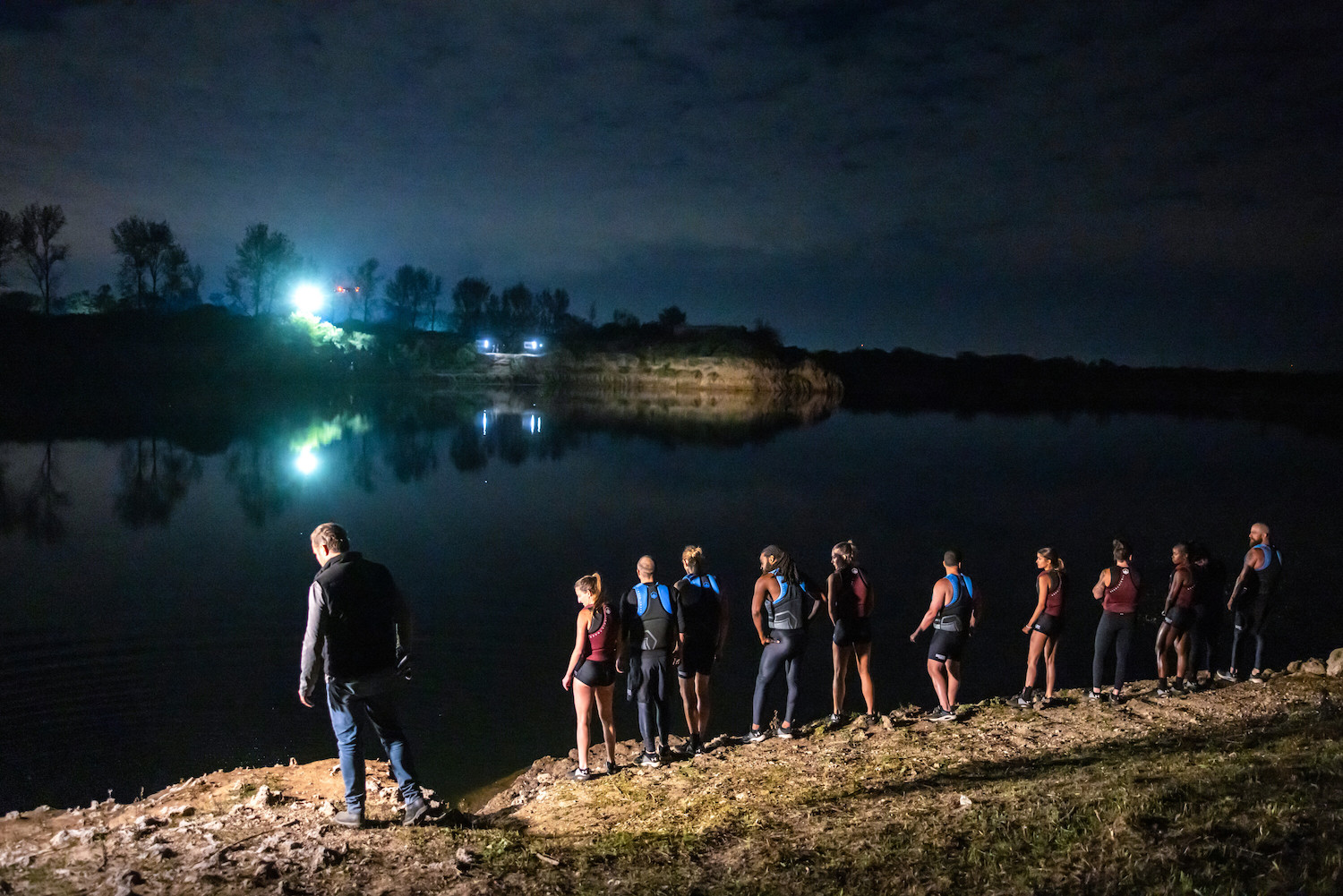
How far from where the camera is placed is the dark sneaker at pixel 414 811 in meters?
6.75

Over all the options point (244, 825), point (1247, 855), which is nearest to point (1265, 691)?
point (1247, 855)

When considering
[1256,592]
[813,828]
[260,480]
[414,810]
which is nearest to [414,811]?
[414,810]

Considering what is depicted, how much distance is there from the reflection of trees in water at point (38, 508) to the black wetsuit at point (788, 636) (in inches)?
898

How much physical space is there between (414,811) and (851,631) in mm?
5208

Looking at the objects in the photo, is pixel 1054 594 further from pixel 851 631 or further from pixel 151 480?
pixel 151 480

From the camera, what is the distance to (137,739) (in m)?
10.7

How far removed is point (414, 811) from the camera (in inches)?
267

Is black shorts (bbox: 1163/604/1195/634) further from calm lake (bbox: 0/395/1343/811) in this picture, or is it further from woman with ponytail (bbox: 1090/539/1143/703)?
calm lake (bbox: 0/395/1343/811)

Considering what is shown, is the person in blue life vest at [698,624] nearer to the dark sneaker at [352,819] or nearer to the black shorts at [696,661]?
the black shorts at [696,661]

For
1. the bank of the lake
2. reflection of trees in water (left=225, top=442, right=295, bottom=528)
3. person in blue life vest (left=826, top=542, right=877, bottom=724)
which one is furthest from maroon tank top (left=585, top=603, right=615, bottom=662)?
reflection of trees in water (left=225, top=442, right=295, bottom=528)

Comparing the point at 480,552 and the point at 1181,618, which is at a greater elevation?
the point at 1181,618

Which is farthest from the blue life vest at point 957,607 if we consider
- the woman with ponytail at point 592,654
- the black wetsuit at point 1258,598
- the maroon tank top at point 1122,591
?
the black wetsuit at point 1258,598

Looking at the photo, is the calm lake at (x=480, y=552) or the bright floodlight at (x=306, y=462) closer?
the calm lake at (x=480, y=552)

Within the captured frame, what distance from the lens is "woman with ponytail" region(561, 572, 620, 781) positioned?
7.89m
